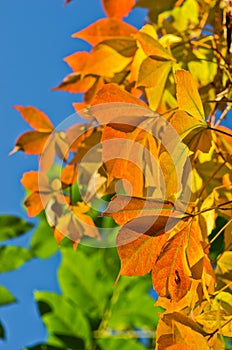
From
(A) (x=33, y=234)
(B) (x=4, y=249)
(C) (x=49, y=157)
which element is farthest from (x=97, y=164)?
(A) (x=33, y=234)

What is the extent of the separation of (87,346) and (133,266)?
72cm

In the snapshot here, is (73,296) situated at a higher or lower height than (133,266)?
lower

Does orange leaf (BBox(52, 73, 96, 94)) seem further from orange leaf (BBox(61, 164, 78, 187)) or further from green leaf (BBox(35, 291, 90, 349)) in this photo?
green leaf (BBox(35, 291, 90, 349))

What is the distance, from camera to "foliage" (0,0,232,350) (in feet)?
1.75

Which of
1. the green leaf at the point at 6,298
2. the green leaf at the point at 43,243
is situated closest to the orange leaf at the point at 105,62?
the green leaf at the point at 6,298

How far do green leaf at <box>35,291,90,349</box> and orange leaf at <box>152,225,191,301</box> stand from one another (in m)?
0.71

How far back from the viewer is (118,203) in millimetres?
520

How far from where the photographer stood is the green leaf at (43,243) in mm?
1396

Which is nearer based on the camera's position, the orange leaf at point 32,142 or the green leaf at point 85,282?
the orange leaf at point 32,142

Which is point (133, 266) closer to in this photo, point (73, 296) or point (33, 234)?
point (73, 296)

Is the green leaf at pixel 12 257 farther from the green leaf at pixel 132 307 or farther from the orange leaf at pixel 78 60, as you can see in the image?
the orange leaf at pixel 78 60

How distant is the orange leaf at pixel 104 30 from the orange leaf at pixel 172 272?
0.37 metres

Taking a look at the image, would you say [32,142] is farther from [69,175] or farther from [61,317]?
[61,317]

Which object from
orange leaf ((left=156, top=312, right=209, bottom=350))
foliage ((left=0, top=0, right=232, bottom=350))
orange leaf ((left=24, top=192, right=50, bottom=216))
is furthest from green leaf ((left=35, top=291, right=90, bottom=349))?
orange leaf ((left=156, top=312, right=209, bottom=350))
